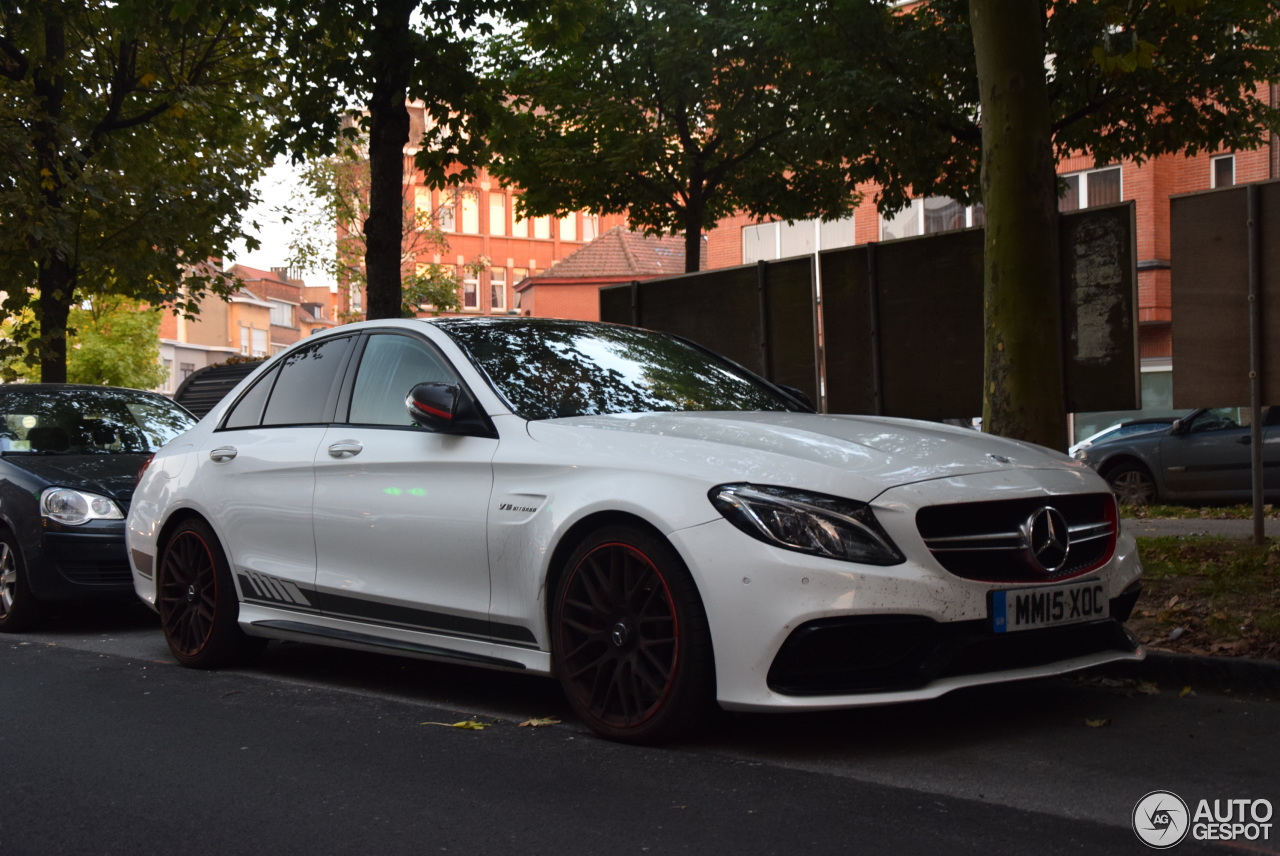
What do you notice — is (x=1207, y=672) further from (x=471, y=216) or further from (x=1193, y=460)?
(x=471, y=216)

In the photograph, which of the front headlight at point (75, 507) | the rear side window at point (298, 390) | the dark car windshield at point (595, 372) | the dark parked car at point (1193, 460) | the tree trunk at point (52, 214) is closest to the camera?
the dark car windshield at point (595, 372)

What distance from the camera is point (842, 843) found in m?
3.66

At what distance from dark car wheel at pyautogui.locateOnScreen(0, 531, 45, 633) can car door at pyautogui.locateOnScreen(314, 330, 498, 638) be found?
3727 millimetres

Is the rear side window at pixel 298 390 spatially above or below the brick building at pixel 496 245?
below

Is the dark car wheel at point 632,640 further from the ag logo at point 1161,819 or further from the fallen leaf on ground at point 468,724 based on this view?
the ag logo at point 1161,819

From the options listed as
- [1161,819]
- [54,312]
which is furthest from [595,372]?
[54,312]

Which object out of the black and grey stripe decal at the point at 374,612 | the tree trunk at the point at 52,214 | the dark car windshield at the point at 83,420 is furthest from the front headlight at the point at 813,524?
the tree trunk at the point at 52,214

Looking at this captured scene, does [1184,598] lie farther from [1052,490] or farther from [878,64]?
[878,64]

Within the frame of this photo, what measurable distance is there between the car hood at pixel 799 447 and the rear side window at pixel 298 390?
1613 millimetres

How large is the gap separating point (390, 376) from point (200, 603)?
175 cm

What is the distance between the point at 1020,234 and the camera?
789 centimetres

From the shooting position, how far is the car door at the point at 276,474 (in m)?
6.36

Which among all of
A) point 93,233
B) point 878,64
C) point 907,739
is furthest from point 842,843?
point 93,233

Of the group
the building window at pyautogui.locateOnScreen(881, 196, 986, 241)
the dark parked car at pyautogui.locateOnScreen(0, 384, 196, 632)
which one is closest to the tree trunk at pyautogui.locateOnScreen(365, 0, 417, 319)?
the dark parked car at pyautogui.locateOnScreen(0, 384, 196, 632)
